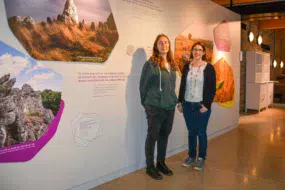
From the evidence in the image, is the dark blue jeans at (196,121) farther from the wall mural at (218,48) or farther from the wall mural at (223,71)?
the wall mural at (223,71)

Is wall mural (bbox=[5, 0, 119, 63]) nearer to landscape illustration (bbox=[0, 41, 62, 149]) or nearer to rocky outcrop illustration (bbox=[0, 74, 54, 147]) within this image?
landscape illustration (bbox=[0, 41, 62, 149])

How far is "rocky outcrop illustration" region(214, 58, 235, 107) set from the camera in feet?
15.8

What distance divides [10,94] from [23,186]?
724 millimetres

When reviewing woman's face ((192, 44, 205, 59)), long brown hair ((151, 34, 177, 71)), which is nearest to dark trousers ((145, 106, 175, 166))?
long brown hair ((151, 34, 177, 71))

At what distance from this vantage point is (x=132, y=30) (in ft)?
9.91

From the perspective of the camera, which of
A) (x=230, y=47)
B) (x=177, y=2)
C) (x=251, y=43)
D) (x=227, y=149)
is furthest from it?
(x=251, y=43)

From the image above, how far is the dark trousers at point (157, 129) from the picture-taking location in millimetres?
2861

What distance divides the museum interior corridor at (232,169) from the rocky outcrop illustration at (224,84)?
25.0 inches

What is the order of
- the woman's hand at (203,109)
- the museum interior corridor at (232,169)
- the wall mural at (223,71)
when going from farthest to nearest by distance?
the wall mural at (223,71) < the woman's hand at (203,109) < the museum interior corridor at (232,169)

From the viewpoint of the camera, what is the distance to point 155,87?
2865 millimetres

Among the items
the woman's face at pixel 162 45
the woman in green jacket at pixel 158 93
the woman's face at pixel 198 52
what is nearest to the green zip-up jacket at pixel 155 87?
the woman in green jacket at pixel 158 93

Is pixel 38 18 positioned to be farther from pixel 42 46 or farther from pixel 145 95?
pixel 145 95

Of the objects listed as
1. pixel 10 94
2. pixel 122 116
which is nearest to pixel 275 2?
pixel 122 116

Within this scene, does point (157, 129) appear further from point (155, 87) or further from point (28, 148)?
point (28, 148)
